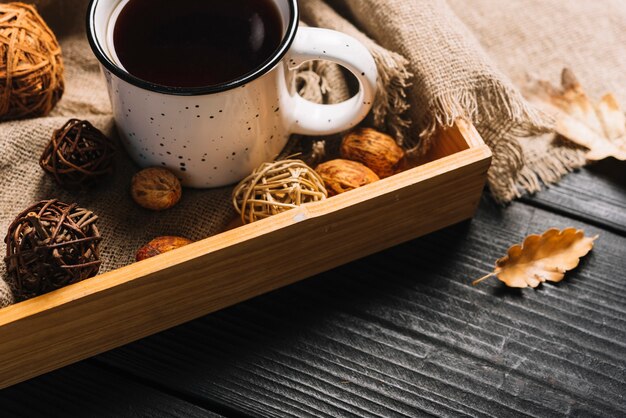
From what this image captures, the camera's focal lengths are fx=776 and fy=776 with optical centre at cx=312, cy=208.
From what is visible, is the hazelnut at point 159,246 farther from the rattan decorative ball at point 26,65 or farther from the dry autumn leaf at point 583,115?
the dry autumn leaf at point 583,115

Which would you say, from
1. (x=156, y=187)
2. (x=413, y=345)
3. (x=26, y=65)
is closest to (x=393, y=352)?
(x=413, y=345)

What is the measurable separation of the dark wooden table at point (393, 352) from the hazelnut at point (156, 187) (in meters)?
0.14

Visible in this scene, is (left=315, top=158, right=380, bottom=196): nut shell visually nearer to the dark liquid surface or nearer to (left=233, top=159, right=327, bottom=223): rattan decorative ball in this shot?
(left=233, top=159, right=327, bottom=223): rattan decorative ball

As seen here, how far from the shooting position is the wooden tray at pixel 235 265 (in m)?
0.74

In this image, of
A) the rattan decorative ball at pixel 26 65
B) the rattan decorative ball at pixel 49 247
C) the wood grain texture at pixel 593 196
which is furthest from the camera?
the wood grain texture at pixel 593 196

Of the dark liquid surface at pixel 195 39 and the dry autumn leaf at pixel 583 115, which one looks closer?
the dark liquid surface at pixel 195 39

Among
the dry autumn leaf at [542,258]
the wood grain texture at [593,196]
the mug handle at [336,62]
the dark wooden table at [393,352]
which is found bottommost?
the dark wooden table at [393,352]

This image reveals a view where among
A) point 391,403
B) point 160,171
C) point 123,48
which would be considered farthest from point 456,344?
point 123,48

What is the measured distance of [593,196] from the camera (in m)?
0.96

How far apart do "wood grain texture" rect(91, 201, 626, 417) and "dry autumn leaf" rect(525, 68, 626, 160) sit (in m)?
0.14

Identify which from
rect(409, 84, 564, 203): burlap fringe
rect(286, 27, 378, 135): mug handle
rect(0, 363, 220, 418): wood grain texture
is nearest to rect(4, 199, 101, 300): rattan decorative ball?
rect(0, 363, 220, 418): wood grain texture

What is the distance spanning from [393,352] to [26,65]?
1.65 feet

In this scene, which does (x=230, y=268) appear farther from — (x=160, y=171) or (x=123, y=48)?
(x=123, y=48)

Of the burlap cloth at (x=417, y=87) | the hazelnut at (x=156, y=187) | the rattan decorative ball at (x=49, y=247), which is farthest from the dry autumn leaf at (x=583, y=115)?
the rattan decorative ball at (x=49, y=247)
